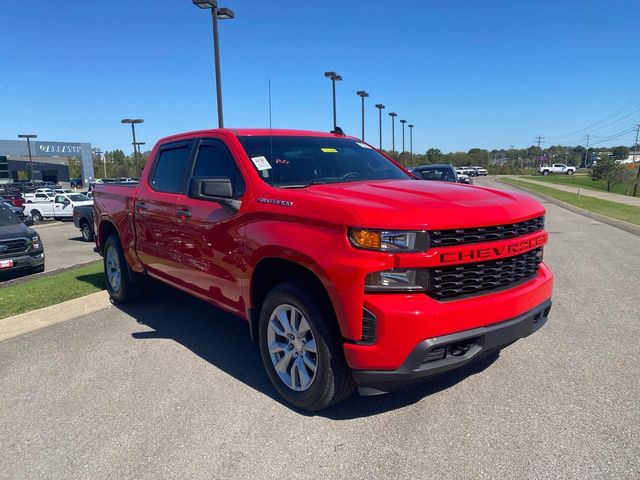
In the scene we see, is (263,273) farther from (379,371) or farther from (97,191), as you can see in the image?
(97,191)

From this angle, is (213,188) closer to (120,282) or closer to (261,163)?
(261,163)

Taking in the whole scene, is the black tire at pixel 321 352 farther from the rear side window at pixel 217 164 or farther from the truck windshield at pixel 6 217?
the truck windshield at pixel 6 217

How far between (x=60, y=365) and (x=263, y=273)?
219 centimetres

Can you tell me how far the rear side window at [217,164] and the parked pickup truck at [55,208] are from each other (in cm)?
2602

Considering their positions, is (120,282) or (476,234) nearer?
(476,234)

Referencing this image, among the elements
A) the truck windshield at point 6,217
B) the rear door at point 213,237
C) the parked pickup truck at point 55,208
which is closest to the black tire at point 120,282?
the rear door at point 213,237

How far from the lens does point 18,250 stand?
9.64 metres

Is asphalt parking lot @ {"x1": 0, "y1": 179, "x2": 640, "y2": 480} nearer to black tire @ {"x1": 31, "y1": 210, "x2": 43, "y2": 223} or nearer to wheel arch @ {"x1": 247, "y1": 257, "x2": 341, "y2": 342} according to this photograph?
wheel arch @ {"x1": 247, "y1": 257, "x2": 341, "y2": 342}

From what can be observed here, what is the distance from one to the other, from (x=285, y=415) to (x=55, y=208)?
94.6ft

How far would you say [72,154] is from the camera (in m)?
80.5

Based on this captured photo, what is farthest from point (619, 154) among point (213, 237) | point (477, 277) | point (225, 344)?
point (213, 237)

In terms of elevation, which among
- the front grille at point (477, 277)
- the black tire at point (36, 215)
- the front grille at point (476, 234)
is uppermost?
the front grille at point (476, 234)

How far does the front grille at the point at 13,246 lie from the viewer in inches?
370

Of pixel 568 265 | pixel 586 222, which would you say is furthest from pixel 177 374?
pixel 586 222
